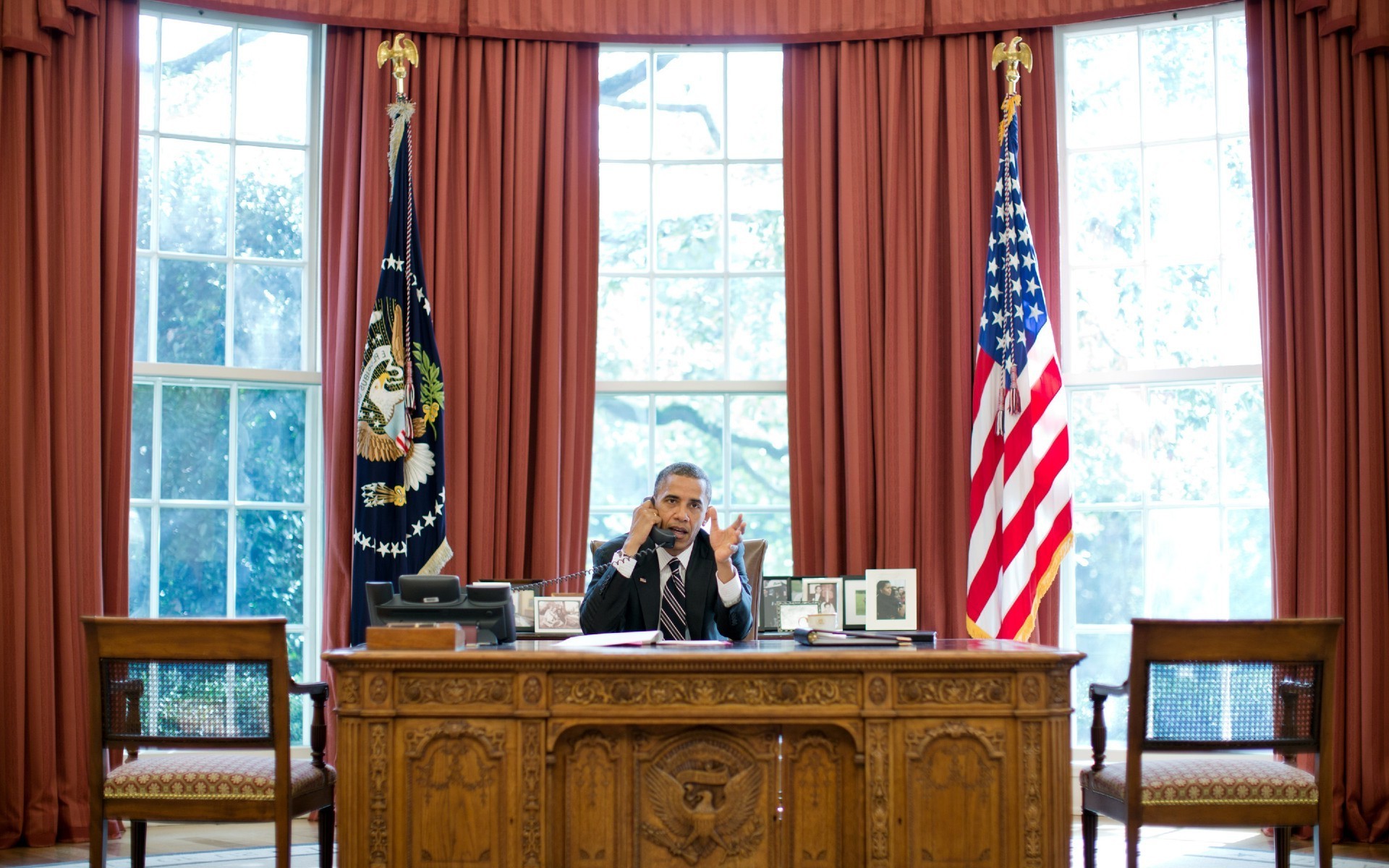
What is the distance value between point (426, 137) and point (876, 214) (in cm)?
184

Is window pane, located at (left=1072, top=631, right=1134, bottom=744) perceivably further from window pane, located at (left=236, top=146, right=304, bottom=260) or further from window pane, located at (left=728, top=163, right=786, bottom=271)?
window pane, located at (left=236, top=146, right=304, bottom=260)

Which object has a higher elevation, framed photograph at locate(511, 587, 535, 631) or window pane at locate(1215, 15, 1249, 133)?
window pane at locate(1215, 15, 1249, 133)

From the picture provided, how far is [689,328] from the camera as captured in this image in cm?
565

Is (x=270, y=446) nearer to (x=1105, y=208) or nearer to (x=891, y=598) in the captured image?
(x=891, y=598)

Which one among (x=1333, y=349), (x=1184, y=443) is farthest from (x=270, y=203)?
(x=1333, y=349)

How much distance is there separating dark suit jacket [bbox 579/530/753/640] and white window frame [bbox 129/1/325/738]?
1609 millimetres

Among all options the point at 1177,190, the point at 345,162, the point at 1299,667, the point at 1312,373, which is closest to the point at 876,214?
the point at 1177,190

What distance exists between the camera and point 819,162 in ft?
17.7

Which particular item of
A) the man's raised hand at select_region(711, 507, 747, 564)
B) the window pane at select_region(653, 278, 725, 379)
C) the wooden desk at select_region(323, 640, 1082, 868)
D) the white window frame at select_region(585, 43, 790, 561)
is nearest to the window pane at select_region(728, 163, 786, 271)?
the white window frame at select_region(585, 43, 790, 561)

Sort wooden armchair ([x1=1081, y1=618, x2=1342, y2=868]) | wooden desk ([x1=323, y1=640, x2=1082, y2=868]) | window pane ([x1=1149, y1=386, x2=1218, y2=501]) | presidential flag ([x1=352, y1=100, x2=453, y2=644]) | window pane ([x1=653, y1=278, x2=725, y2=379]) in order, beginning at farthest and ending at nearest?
window pane ([x1=653, y1=278, x2=725, y2=379])
window pane ([x1=1149, y1=386, x2=1218, y2=501])
presidential flag ([x1=352, y1=100, x2=453, y2=644])
wooden armchair ([x1=1081, y1=618, x2=1342, y2=868])
wooden desk ([x1=323, y1=640, x2=1082, y2=868])

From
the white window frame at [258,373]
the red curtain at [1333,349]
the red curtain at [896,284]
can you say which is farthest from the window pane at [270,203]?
the red curtain at [1333,349]

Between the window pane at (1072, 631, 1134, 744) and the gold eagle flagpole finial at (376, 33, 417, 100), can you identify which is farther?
the window pane at (1072, 631, 1134, 744)

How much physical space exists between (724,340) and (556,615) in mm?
1568

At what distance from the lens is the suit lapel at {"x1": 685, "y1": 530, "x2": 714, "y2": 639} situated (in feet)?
13.5
